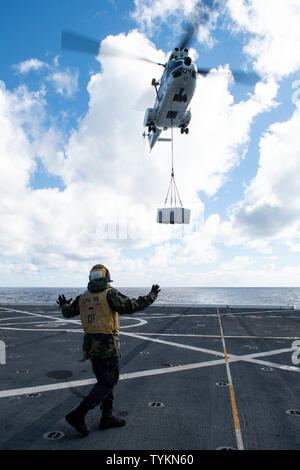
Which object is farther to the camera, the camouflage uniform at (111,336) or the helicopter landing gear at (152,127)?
the helicopter landing gear at (152,127)

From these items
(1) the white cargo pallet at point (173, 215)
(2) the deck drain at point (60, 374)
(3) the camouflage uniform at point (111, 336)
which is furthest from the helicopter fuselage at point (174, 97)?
(3) the camouflage uniform at point (111, 336)

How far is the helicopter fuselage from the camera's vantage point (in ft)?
66.8

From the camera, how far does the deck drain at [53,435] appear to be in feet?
15.1

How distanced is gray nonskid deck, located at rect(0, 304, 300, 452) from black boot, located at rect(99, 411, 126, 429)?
0.09 meters

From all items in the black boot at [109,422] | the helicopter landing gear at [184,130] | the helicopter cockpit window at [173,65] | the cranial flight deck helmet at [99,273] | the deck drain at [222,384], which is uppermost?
the helicopter cockpit window at [173,65]

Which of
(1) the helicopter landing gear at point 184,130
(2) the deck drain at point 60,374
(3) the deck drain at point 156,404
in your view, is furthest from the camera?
(1) the helicopter landing gear at point 184,130

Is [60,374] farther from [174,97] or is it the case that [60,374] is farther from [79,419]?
[174,97]

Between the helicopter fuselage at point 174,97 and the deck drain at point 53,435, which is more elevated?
the helicopter fuselage at point 174,97

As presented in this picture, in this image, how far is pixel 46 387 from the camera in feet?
23.3

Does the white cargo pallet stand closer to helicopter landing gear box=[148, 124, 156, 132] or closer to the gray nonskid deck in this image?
the gray nonskid deck

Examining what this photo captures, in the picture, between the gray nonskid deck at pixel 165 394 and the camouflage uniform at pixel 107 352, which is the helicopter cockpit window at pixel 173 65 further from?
the camouflage uniform at pixel 107 352

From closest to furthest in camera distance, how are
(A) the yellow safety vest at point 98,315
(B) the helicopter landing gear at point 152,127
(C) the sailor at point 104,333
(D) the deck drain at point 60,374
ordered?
1. (C) the sailor at point 104,333
2. (A) the yellow safety vest at point 98,315
3. (D) the deck drain at point 60,374
4. (B) the helicopter landing gear at point 152,127

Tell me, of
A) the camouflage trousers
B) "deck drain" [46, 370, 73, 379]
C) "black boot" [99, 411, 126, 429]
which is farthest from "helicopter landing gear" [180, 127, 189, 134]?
"black boot" [99, 411, 126, 429]
